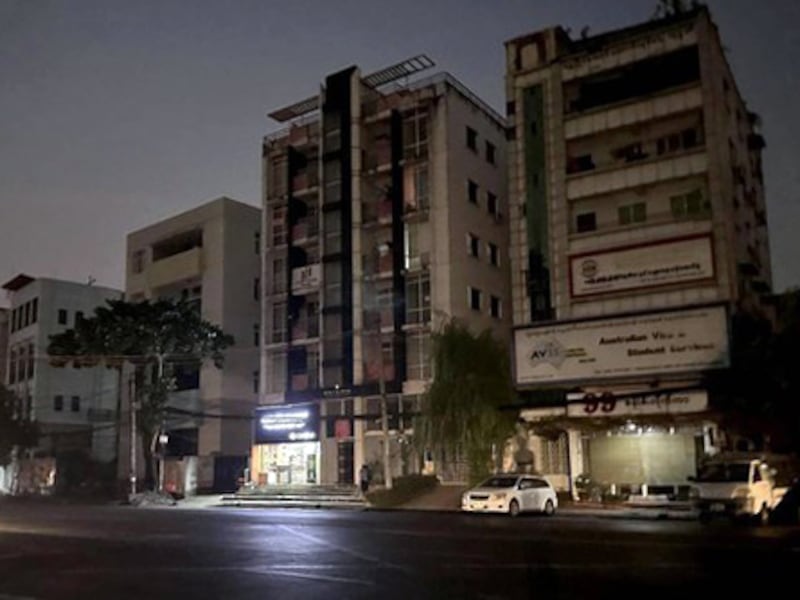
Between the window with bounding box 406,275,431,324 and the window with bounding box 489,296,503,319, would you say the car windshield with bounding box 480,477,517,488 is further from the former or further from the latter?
the window with bounding box 489,296,503,319

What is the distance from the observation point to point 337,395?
166 feet

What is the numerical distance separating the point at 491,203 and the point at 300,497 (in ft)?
66.8

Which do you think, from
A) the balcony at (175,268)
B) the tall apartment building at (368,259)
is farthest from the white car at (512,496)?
the balcony at (175,268)

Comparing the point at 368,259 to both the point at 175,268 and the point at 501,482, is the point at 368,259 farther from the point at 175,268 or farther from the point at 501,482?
the point at 501,482

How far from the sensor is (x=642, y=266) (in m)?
39.6

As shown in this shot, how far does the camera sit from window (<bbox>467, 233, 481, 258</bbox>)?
50.4 m

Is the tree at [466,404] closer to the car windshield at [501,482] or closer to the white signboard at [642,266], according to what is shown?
the white signboard at [642,266]

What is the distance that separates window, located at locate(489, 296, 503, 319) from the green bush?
12.0 meters

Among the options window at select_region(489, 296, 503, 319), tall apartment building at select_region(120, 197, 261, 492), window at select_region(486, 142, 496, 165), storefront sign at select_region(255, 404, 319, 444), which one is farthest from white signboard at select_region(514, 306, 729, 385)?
tall apartment building at select_region(120, 197, 261, 492)

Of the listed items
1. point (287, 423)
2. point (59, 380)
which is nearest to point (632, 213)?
point (287, 423)

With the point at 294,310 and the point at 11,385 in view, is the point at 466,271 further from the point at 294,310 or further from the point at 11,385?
the point at 11,385

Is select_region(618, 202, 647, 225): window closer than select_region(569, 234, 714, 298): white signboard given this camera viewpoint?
No

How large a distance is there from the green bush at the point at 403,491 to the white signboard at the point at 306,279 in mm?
14520

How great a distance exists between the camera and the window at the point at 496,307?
5191 centimetres
